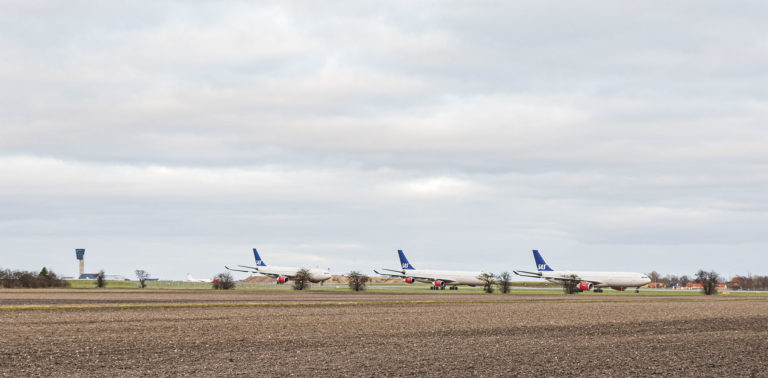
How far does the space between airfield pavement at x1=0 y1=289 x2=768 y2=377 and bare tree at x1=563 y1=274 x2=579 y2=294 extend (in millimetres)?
62750

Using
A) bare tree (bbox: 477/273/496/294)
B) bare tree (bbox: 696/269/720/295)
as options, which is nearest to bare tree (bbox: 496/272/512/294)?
bare tree (bbox: 477/273/496/294)

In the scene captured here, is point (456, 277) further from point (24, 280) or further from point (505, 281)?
point (24, 280)

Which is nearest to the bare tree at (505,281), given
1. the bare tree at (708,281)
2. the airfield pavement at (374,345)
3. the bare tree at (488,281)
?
the bare tree at (488,281)

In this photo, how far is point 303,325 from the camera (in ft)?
107

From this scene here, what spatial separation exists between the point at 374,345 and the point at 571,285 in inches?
3282

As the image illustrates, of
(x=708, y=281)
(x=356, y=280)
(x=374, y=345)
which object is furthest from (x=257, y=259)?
(x=374, y=345)

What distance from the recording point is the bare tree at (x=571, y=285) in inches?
3991

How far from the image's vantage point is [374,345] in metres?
24.5

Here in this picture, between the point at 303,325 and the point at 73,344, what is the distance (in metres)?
10.7

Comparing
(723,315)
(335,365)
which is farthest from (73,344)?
(723,315)

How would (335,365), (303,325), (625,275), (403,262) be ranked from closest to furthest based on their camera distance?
(335,365) < (303,325) < (625,275) < (403,262)

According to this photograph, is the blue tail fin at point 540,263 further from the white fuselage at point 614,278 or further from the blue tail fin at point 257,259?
the blue tail fin at point 257,259

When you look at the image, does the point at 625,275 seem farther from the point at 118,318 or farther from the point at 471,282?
the point at 118,318

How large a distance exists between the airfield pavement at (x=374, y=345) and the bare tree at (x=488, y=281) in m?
60.5
